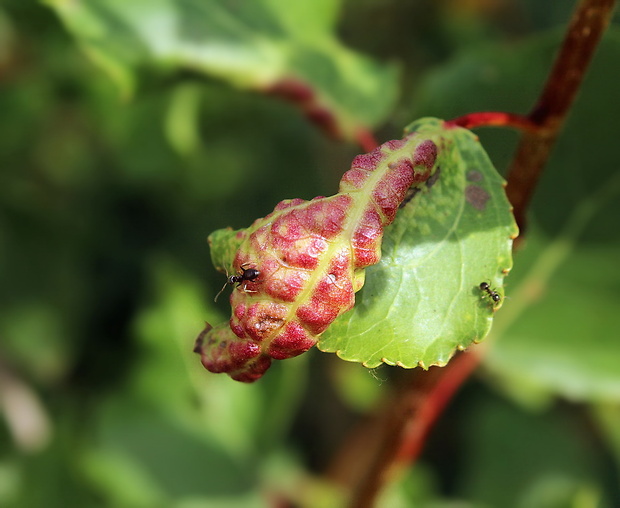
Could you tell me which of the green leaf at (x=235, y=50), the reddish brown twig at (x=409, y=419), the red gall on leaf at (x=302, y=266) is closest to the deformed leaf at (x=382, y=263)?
the red gall on leaf at (x=302, y=266)

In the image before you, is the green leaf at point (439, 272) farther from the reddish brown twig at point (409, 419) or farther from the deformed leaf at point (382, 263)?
the reddish brown twig at point (409, 419)

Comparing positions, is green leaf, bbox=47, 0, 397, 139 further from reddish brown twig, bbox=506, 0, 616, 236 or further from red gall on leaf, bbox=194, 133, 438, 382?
red gall on leaf, bbox=194, 133, 438, 382

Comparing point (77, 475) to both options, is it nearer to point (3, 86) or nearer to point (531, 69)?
point (3, 86)

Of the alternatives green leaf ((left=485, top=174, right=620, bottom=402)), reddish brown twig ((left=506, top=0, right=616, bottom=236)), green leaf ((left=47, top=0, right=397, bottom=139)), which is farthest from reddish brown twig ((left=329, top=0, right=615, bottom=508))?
green leaf ((left=47, top=0, right=397, bottom=139))

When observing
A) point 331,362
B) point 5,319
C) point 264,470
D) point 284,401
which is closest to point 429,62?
point 331,362

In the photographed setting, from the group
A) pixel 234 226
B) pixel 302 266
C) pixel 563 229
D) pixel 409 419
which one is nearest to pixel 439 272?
pixel 302 266
